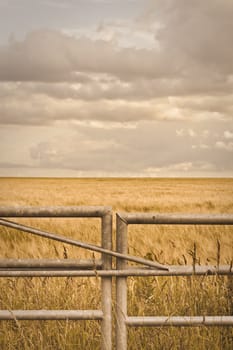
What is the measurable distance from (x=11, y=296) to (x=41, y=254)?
4801 mm

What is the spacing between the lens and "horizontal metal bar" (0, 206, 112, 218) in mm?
2643

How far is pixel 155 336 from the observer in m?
3.02

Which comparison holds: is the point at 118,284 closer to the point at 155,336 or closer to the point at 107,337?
the point at 107,337

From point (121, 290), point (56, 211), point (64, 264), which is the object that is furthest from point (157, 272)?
point (56, 211)

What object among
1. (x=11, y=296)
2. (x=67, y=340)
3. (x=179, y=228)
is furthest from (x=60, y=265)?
(x=179, y=228)

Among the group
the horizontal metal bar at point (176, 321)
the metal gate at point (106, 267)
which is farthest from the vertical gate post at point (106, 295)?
the horizontal metal bar at point (176, 321)

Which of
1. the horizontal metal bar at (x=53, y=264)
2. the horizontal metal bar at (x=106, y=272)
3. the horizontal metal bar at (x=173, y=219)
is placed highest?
the horizontal metal bar at (x=173, y=219)

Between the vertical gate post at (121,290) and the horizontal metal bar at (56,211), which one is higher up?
the horizontal metal bar at (56,211)

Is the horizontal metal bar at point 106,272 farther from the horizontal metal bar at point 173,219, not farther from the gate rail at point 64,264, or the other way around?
the horizontal metal bar at point 173,219

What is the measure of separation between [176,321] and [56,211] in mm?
838

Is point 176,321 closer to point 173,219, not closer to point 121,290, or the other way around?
point 121,290

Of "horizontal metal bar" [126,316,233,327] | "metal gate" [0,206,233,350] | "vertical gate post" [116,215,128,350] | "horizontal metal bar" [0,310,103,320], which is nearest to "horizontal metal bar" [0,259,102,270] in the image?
"metal gate" [0,206,233,350]

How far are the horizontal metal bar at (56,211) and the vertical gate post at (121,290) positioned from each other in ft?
0.37

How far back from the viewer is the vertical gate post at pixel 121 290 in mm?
2662
